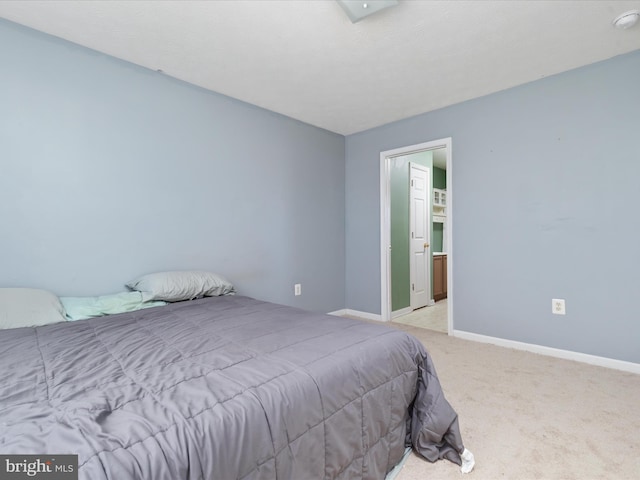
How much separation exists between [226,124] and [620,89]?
10.4ft

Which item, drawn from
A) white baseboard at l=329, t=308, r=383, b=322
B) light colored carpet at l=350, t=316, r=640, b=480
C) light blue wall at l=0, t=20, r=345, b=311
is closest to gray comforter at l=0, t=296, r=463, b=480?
light colored carpet at l=350, t=316, r=640, b=480

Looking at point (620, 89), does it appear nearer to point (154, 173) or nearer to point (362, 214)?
point (362, 214)

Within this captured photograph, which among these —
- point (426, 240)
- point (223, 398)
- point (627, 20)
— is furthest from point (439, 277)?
point (223, 398)

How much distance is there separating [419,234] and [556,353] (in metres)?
2.23

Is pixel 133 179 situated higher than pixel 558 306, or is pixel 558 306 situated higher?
pixel 133 179

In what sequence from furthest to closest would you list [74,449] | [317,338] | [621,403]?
[621,403]
[317,338]
[74,449]

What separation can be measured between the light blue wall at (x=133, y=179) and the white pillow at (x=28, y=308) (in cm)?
20

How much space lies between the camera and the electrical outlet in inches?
103

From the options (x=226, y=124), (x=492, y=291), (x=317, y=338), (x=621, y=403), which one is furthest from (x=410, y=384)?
(x=226, y=124)

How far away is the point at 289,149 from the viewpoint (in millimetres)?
3498

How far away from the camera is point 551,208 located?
2.66 metres

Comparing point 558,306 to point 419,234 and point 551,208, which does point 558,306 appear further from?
point 419,234

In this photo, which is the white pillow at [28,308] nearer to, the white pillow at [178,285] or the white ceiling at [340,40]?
the white pillow at [178,285]

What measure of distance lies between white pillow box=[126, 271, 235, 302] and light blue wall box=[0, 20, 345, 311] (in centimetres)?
21
